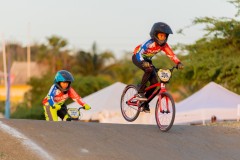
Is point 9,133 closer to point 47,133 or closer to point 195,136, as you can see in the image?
point 47,133

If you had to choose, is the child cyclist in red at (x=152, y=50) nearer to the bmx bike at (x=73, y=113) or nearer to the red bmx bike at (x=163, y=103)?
the red bmx bike at (x=163, y=103)

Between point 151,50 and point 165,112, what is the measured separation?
3.68ft

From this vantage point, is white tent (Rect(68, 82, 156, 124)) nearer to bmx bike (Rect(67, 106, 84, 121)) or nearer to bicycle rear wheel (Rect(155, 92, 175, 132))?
bmx bike (Rect(67, 106, 84, 121))

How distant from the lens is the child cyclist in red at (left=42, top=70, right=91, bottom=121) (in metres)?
15.2

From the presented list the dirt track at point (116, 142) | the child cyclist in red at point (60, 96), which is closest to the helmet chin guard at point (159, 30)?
the dirt track at point (116, 142)

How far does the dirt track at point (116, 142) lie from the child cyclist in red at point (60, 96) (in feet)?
7.54

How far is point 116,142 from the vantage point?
11.5m

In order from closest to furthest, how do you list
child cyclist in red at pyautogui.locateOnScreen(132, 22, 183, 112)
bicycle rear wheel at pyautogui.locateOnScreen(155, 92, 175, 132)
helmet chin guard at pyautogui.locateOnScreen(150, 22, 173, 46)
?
bicycle rear wheel at pyautogui.locateOnScreen(155, 92, 175, 132), helmet chin guard at pyautogui.locateOnScreen(150, 22, 173, 46), child cyclist in red at pyautogui.locateOnScreen(132, 22, 183, 112)

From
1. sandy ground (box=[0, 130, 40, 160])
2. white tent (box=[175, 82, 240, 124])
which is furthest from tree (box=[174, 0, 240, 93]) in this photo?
sandy ground (box=[0, 130, 40, 160])

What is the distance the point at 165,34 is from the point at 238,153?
226 centimetres

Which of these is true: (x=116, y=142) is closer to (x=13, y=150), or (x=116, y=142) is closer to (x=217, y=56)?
(x=13, y=150)

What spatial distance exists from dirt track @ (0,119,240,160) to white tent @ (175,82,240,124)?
1398 cm

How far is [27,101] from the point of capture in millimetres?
66562

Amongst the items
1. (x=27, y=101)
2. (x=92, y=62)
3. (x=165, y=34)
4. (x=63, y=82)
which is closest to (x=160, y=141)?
(x=165, y=34)
